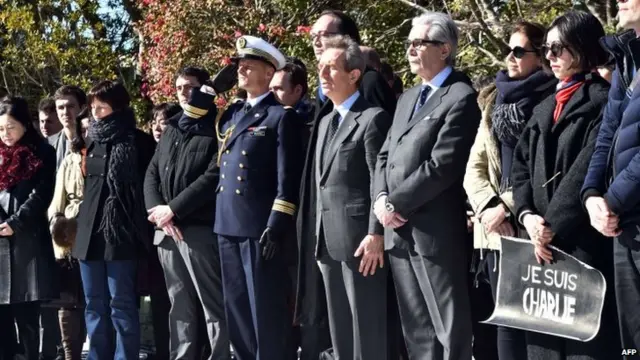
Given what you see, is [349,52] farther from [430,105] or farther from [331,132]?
[430,105]

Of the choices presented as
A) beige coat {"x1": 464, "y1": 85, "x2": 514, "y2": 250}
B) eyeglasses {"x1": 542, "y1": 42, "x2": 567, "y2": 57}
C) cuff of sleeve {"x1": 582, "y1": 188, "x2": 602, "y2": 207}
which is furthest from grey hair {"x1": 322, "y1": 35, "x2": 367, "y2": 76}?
cuff of sleeve {"x1": 582, "y1": 188, "x2": 602, "y2": 207}

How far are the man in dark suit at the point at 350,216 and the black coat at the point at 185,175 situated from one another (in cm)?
103

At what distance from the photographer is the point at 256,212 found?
6.73 meters

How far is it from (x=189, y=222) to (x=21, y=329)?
1.93m

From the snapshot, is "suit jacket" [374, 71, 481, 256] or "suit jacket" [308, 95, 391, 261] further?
"suit jacket" [308, 95, 391, 261]

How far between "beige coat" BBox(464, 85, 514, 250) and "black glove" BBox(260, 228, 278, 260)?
4.05ft

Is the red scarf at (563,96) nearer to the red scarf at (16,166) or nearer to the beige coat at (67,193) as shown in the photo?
the beige coat at (67,193)

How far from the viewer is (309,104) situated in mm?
7562

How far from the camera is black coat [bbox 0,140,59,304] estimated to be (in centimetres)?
801

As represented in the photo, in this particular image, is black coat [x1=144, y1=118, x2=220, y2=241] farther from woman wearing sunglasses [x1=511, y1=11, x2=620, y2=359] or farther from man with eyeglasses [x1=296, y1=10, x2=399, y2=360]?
woman wearing sunglasses [x1=511, y1=11, x2=620, y2=359]

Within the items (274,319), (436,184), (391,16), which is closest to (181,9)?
(391,16)

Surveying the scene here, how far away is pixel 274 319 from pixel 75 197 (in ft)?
6.83

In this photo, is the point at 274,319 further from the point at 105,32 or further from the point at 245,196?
the point at 105,32

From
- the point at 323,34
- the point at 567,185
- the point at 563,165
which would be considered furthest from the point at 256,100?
the point at 567,185
